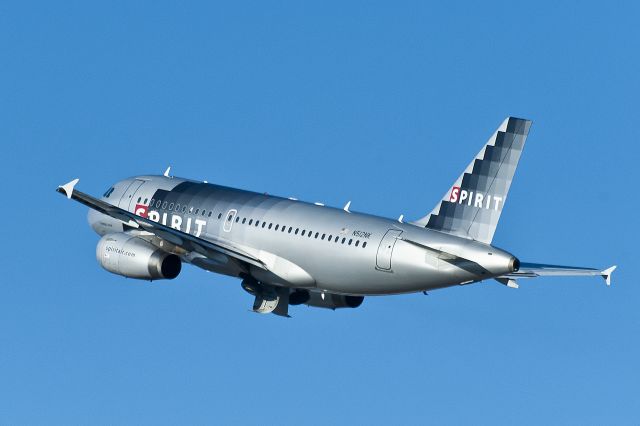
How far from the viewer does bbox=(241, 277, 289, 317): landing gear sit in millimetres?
99625

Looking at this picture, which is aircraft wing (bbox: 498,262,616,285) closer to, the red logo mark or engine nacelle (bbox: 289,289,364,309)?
engine nacelle (bbox: 289,289,364,309)

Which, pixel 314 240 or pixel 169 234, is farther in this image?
pixel 169 234

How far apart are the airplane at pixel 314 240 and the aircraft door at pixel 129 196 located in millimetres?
97

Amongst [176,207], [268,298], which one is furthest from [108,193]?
[268,298]

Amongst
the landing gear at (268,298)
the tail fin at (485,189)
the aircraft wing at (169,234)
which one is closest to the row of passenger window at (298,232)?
the aircraft wing at (169,234)

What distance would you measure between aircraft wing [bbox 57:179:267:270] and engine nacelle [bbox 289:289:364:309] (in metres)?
4.15

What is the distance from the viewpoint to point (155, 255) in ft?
321

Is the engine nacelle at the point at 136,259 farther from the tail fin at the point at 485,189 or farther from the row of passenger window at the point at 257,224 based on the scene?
the tail fin at the point at 485,189

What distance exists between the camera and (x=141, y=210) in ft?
343

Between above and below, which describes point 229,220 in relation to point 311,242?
above

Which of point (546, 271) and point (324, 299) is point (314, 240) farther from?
point (546, 271)

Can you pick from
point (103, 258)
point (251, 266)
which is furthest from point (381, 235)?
point (103, 258)

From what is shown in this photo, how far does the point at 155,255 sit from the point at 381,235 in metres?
12.3

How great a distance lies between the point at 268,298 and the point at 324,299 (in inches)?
120
